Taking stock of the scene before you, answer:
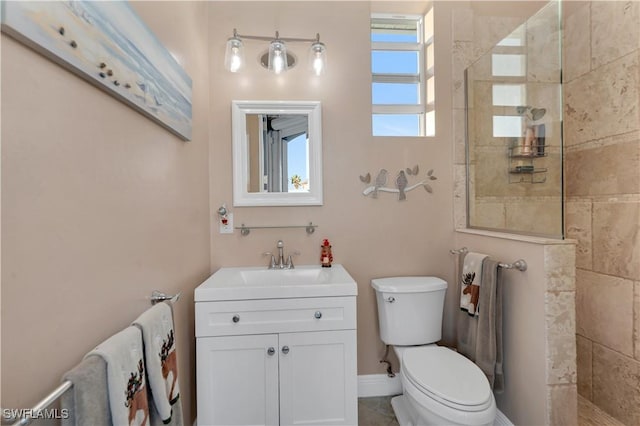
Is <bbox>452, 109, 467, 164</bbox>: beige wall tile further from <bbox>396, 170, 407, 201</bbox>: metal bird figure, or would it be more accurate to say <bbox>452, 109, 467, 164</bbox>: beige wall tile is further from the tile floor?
the tile floor

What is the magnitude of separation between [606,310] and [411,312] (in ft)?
3.77

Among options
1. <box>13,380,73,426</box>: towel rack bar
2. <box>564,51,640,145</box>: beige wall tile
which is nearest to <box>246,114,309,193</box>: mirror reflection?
<box>13,380,73,426</box>: towel rack bar

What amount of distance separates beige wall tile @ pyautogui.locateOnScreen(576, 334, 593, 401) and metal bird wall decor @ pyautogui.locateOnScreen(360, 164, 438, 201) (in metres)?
1.36

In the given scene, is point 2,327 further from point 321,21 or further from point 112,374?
point 321,21

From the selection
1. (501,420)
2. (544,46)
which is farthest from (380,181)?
(501,420)

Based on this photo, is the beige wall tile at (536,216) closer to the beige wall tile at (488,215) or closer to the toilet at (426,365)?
the beige wall tile at (488,215)

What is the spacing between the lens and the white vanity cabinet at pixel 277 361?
143 cm

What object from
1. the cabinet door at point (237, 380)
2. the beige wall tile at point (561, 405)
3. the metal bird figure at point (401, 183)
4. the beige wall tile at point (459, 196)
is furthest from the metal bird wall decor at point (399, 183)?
the beige wall tile at point (561, 405)

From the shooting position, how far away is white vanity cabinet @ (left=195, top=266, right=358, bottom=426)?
143cm

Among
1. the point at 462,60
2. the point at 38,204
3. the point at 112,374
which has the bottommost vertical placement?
the point at 112,374

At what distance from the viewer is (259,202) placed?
6.36 feet

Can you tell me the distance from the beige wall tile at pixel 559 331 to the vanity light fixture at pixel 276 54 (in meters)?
1.76

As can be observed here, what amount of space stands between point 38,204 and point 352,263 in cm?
163

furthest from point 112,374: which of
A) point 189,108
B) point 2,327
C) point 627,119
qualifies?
point 627,119
